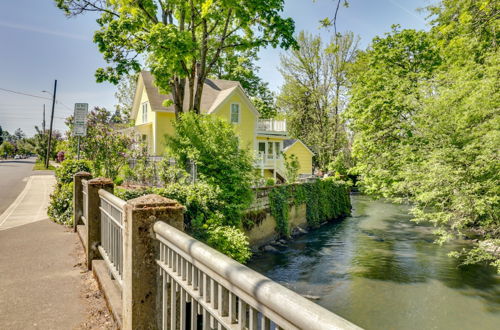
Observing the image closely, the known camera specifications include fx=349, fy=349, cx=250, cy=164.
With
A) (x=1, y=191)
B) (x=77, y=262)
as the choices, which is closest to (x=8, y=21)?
(x=1, y=191)

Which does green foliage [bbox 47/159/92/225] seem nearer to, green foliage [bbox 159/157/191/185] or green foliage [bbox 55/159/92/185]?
green foliage [bbox 55/159/92/185]

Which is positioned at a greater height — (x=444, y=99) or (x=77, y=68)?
(x=77, y=68)

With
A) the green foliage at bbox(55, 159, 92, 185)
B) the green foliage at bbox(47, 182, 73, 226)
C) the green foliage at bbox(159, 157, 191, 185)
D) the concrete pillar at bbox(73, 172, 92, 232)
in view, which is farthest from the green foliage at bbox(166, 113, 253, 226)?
the concrete pillar at bbox(73, 172, 92, 232)

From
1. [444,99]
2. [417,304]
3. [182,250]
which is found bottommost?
[417,304]

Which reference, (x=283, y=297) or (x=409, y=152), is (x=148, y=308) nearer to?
(x=283, y=297)

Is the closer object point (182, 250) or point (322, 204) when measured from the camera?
point (182, 250)

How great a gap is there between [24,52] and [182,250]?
2114cm

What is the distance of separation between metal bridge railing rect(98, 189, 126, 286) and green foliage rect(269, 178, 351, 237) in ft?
39.6

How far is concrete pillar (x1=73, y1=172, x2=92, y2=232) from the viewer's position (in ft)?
24.6

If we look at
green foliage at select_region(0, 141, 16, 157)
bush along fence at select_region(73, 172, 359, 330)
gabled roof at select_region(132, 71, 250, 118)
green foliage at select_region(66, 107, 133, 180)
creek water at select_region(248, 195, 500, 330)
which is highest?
gabled roof at select_region(132, 71, 250, 118)

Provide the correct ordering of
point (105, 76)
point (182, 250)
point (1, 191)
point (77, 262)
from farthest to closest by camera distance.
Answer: point (1, 191), point (105, 76), point (77, 262), point (182, 250)

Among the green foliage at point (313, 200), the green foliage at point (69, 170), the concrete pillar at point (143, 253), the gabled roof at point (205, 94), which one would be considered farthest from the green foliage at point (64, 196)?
the gabled roof at point (205, 94)

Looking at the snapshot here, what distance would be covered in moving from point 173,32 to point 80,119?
5.29m

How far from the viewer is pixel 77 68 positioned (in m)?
21.5
